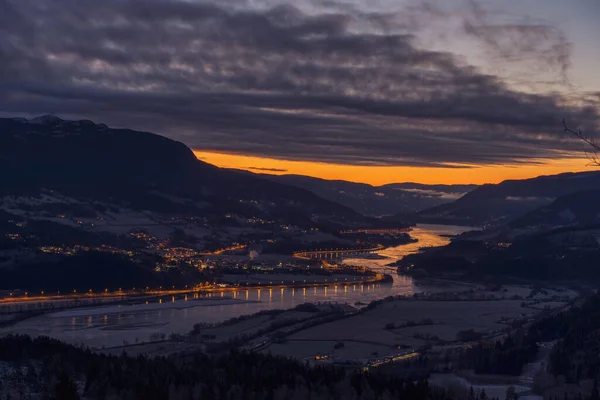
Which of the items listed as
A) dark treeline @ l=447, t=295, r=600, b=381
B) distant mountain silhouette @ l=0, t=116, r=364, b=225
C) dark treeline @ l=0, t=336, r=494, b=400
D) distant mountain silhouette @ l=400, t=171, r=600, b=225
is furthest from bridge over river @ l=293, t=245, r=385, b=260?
dark treeline @ l=0, t=336, r=494, b=400

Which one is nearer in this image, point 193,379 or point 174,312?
point 193,379

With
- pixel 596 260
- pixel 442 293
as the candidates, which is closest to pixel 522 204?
pixel 596 260

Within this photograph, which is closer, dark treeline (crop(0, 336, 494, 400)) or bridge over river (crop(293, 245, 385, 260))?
dark treeline (crop(0, 336, 494, 400))

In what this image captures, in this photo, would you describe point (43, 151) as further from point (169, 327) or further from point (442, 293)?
point (169, 327)

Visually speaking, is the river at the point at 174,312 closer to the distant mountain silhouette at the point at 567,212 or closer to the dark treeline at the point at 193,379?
the dark treeline at the point at 193,379

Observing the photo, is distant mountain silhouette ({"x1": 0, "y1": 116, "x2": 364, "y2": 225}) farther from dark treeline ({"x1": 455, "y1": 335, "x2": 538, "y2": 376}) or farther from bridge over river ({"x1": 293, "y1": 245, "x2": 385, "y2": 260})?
dark treeline ({"x1": 455, "y1": 335, "x2": 538, "y2": 376})

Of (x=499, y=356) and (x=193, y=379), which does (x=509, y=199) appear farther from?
(x=193, y=379)

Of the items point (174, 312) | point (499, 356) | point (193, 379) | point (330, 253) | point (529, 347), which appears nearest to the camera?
point (193, 379)

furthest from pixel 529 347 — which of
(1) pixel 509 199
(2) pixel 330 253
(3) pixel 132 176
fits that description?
(1) pixel 509 199
